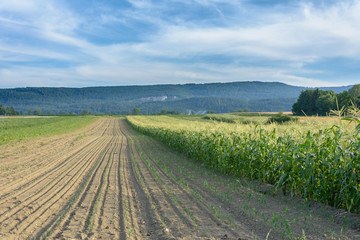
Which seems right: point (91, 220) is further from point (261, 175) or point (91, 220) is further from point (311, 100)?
point (311, 100)

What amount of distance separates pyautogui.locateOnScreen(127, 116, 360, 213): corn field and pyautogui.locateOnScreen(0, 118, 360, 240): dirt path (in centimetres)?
43

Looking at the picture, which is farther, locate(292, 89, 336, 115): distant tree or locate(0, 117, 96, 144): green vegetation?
locate(292, 89, 336, 115): distant tree

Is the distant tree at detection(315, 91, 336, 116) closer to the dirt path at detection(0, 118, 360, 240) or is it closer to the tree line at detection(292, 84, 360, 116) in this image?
the tree line at detection(292, 84, 360, 116)

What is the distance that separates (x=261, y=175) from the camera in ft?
27.4

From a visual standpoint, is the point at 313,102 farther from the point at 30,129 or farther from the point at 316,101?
the point at 30,129

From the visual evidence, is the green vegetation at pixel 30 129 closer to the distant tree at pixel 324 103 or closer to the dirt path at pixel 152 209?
the dirt path at pixel 152 209

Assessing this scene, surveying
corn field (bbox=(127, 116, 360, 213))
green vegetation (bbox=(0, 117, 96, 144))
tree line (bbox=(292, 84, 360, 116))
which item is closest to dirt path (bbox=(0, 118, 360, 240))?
corn field (bbox=(127, 116, 360, 213))

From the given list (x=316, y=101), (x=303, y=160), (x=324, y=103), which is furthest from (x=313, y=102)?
(x=303, y=160)

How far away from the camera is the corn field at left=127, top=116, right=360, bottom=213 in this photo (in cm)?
548

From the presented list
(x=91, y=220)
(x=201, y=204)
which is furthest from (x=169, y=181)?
(x=91, y=220)

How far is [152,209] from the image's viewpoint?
6160 millimetres

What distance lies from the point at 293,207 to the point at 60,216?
543 cm

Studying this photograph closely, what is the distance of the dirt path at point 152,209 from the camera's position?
4.80m

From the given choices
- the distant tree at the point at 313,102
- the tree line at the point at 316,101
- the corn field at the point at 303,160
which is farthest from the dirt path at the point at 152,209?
the distant tree at the point at 313,102
